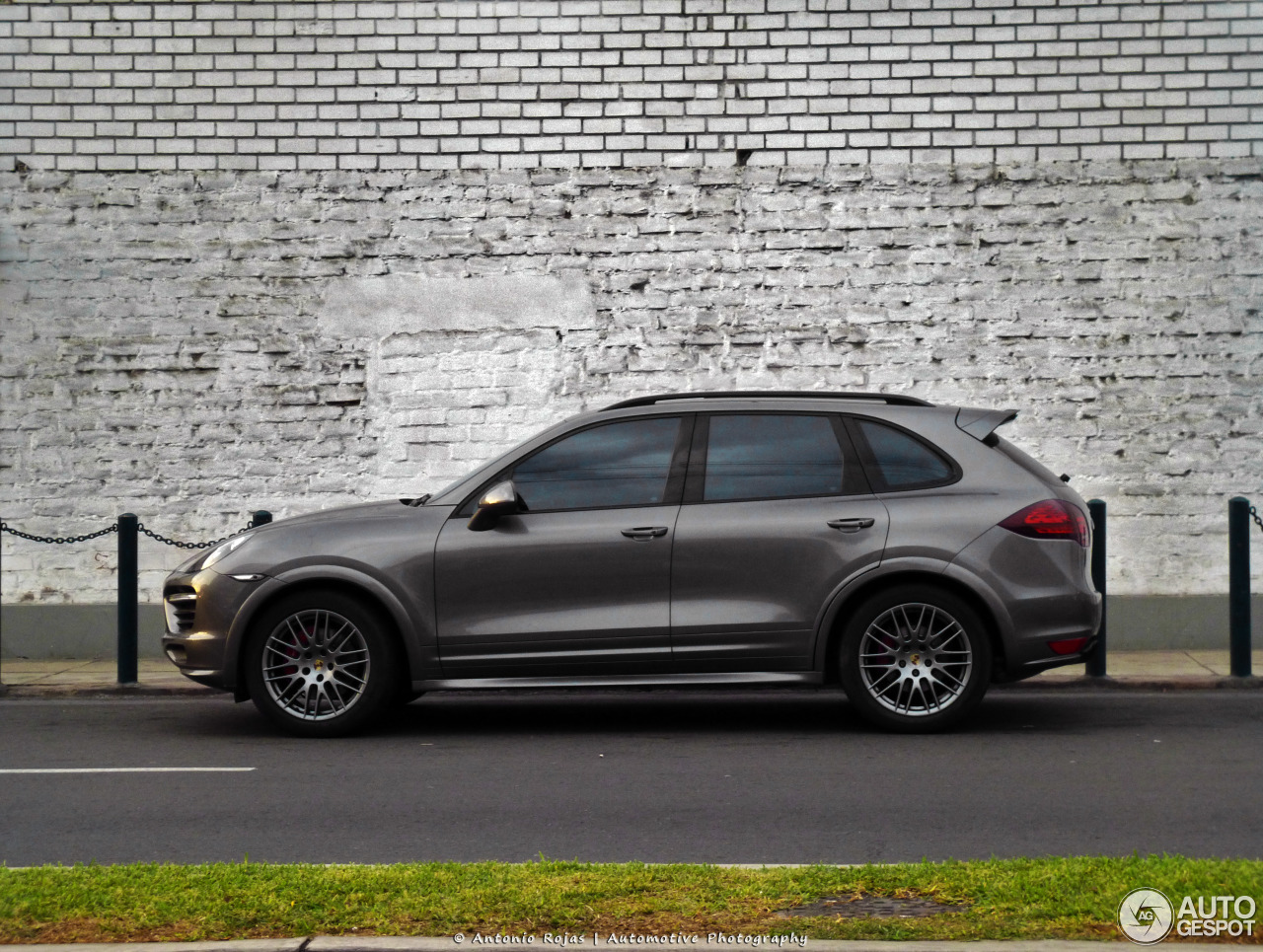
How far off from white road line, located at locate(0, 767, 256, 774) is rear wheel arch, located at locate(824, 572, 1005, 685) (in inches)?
121

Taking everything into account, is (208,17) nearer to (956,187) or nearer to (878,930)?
(956,187)

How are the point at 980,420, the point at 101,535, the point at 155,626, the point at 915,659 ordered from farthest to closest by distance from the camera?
the point at 155,626
the point at 101,535
the point at 980,420
the point at 915,659

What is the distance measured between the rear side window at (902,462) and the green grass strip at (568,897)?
10.7 feet

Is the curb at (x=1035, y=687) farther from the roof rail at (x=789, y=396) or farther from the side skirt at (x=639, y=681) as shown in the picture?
the roof rail at (x=789, y=396)

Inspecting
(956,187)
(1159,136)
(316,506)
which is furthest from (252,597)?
(1159,136)

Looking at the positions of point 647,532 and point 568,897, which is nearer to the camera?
point 568,897

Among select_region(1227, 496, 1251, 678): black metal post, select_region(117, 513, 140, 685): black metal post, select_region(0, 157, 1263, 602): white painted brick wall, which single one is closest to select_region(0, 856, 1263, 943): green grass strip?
select_region(1227, 496, 1251, 678): black metal post

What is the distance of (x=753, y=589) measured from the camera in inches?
318

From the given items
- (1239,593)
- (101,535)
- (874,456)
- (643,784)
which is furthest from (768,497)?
(101,535)

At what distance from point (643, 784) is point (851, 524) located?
192 centimetres

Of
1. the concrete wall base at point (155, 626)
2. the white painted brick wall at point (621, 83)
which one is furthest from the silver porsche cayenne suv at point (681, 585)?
the white painted brick wall at point (621, 83)

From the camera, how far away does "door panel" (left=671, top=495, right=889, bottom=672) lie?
8.06m

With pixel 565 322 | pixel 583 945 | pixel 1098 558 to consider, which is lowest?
pixel 583 945

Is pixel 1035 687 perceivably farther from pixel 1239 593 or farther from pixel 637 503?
pixel 637 503
